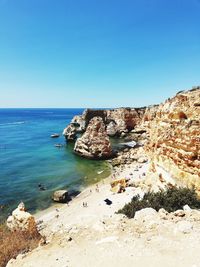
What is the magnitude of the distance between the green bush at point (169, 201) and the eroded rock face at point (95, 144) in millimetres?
Answer: 31521

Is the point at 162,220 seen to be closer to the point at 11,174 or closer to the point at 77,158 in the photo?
the point at 11,174

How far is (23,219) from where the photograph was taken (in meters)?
14.8

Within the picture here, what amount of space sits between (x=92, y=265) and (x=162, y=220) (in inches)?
148

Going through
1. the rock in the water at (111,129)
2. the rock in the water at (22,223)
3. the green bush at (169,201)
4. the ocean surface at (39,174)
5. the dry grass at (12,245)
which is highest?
the green bush at (169,201)

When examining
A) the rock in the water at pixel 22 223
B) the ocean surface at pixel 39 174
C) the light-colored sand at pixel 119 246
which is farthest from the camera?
the ocean surface at pixel 39 174

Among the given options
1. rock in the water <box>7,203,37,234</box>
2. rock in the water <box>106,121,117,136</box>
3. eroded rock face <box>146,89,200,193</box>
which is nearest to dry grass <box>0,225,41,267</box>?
rock in the water <box>7,203,37,234</box>

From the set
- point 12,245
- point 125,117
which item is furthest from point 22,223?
point 125,117

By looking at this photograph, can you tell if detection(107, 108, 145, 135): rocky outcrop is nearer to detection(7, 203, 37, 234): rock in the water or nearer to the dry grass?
detection(7, 203, 37, 234): rock in the water

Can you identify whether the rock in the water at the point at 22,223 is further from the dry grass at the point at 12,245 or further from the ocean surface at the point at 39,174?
the ocean surface at the point at 39,174

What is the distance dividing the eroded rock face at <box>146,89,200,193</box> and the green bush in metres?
0.80

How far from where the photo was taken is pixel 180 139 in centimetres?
1520

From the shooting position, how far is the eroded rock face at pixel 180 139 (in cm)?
1409

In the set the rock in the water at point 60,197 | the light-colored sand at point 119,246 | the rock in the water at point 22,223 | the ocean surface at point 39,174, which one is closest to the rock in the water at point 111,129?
the ocean surface at point 39,174

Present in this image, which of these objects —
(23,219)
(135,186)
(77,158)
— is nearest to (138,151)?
(77,158)
